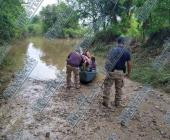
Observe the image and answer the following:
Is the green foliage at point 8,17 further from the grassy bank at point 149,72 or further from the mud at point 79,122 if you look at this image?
the grassy bank at point 149,72

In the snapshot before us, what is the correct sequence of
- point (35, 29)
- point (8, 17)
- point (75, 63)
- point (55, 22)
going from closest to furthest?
point (75, 63)
point (8, 17)
point (55, 22)
point (35, 29)

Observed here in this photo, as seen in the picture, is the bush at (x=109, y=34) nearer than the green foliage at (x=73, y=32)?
Yes

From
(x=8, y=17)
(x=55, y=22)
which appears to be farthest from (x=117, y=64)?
(x=55, y=22)

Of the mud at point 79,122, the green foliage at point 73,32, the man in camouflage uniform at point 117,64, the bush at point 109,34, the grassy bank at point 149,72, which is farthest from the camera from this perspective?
the green foliage at point 73,32

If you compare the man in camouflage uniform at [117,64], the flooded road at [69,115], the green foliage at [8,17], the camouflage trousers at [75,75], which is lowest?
the flooded road at [69,115]

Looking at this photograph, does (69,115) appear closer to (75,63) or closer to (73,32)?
(75,63)

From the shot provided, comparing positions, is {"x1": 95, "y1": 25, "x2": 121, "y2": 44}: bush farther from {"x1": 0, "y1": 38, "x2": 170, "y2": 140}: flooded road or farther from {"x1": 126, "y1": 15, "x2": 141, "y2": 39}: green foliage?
{"x1": 0, "y1": 38, "x2": 170, "y2": 140}: flooded road

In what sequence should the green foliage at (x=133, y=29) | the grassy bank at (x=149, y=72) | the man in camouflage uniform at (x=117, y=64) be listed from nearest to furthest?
the man in camouflage uniform at (x=117, y=64)
the grassy bank at (x=149, y=72)
the green foliage at (x=133, y=29)

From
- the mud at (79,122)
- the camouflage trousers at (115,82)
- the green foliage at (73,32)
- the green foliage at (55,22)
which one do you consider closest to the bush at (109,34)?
the mud at (79,122)

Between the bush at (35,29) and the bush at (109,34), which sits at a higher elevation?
the bush at (109,34)

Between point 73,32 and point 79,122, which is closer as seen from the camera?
point 79,122

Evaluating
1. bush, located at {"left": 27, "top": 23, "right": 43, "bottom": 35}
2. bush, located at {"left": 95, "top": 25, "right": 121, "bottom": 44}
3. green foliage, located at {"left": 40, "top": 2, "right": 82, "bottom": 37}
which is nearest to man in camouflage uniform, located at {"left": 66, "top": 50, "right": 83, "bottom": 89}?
bush, located at {"left": 95, "top": 25, "right": 121, "bottom": 44}

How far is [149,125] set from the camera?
32.1 ft

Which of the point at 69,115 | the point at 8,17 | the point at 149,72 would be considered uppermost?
the point at 8,17
